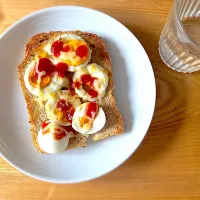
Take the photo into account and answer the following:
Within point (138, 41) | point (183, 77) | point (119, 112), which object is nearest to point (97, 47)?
point (138, 41)

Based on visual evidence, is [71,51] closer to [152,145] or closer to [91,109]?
[91,109]

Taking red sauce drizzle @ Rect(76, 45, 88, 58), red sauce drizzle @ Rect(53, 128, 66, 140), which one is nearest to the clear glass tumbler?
red sauce drizzle @ Rect(76, 45, 88, 58)

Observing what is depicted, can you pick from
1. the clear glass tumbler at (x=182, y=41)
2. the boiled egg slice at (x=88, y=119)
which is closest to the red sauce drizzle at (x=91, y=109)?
the boiled egg slice at (x=88, y=119)

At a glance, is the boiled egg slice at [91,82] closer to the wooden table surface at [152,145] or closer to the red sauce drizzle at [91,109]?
the red sauce drizzle at [91,109]

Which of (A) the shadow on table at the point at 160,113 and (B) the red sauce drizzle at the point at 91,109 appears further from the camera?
(A) the shadow on table at the point at 160,113

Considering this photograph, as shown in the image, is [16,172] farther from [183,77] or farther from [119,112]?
[183,77]

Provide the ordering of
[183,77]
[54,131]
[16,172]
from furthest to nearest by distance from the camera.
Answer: [183,77], [16,172], [54,131]
